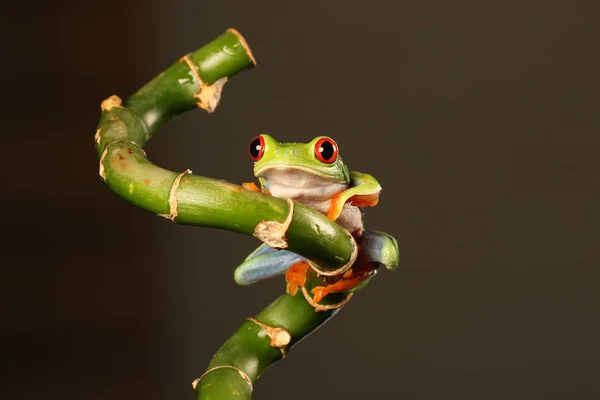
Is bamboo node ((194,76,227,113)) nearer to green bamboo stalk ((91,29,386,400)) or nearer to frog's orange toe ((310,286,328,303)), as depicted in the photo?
green bamboo stalk ((91,29,386,400))

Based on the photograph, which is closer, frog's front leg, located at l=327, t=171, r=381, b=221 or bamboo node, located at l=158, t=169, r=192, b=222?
bamboo node, located at l=158, t=169, r=192, b=222

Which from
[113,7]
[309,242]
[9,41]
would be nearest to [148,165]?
[309,242]

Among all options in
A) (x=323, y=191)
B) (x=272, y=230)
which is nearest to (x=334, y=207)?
(x=323, y=191)

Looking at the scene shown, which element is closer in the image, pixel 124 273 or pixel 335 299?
pixel 335 299

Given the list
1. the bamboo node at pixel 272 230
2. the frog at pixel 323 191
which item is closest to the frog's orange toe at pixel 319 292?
the frog at pixel 323 191

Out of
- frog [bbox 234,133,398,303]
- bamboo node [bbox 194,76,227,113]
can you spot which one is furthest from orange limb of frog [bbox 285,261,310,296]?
bamboo node [bbox 194,76,227,113]

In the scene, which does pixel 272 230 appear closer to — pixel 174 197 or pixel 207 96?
pixel 174 197

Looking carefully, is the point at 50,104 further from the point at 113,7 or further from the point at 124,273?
the point at 124,273
